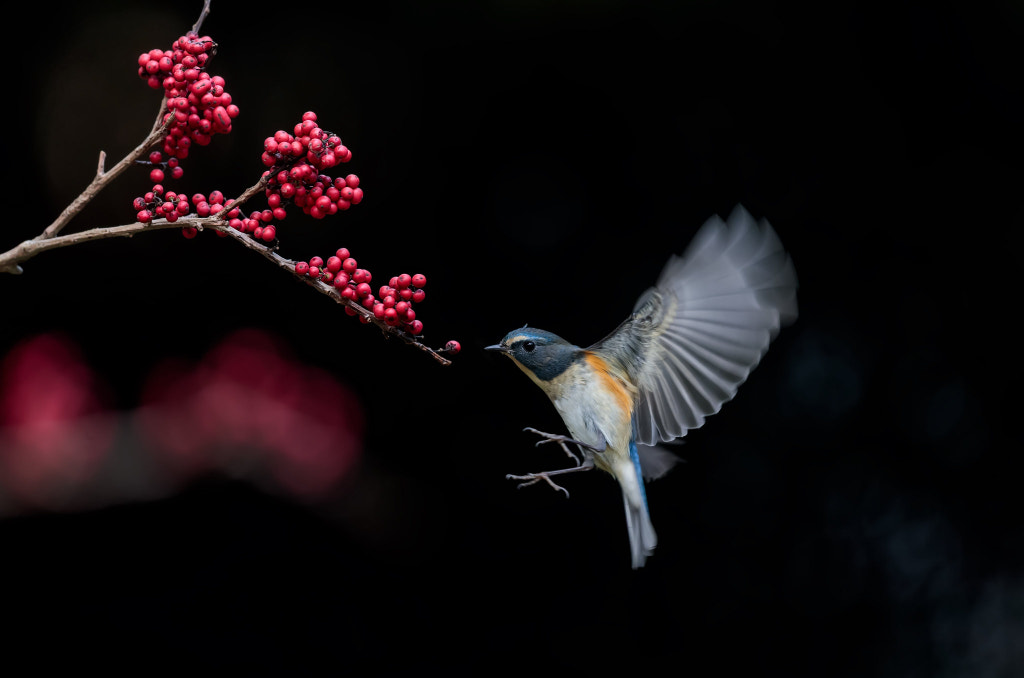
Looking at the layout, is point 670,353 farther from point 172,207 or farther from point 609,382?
point 172,207

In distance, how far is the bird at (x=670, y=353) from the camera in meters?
0.83

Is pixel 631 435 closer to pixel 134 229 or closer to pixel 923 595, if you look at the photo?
pixel 134 229

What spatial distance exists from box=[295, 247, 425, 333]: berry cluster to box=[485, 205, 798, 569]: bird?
0.84 feet

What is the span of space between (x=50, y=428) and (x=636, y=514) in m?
0.85

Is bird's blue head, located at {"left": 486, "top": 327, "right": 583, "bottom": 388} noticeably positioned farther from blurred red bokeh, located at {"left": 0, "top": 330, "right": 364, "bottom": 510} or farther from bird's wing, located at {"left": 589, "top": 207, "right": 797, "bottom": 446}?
blurred red bokeh, located at {"left": 0, "top": 330, "right": 364, "bottom": 510}

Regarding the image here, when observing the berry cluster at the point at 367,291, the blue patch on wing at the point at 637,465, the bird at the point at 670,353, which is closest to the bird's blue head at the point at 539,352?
the bird at the point at 670,353

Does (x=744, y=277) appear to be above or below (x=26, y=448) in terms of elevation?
above

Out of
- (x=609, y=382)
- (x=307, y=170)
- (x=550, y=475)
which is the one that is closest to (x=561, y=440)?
(x=550, y=475)

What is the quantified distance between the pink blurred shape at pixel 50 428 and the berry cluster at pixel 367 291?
0.76 m

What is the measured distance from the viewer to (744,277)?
2.77ft

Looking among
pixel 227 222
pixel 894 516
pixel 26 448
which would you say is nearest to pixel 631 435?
pixel 227 222

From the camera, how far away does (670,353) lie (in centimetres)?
93

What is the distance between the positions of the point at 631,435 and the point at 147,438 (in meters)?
0.76

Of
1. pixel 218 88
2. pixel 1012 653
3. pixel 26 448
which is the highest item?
pixel 218 88
